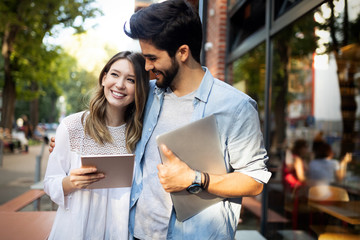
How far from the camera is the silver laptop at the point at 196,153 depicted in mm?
1434

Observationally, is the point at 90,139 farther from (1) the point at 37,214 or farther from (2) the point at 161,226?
(1) the point at 37,214

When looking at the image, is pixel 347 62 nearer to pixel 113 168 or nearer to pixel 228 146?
pixel 228 146

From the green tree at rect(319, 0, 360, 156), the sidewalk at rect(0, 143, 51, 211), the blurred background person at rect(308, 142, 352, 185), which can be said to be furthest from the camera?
the sidewalk at rect(0, 143, 51, 211)

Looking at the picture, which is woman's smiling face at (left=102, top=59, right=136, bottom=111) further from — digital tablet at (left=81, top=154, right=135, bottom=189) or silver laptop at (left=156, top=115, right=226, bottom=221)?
silver laptop at (left=156, top=115, right=226, bottom=221)

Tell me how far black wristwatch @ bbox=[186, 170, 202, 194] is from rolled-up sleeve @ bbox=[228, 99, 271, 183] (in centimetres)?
22

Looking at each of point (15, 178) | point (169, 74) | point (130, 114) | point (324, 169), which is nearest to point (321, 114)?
point (324, 169)

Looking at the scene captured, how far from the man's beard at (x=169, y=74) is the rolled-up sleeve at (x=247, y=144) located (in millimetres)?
403

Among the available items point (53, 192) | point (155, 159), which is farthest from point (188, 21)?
point (53, 192)

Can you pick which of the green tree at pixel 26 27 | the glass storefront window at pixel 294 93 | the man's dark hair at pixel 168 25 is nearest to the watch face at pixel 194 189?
the man's dark hair at pixel 168 25

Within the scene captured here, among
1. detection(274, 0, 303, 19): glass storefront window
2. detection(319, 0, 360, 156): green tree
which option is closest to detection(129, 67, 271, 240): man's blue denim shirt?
detection(274, 0, 303, 19): glass storefront window

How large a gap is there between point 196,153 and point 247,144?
0.85ft

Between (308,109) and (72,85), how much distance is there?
32340 millimetres

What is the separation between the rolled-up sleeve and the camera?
5.16ft

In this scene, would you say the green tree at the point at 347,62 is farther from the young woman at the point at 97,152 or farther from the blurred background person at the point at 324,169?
the young woman at the point at 97,152
